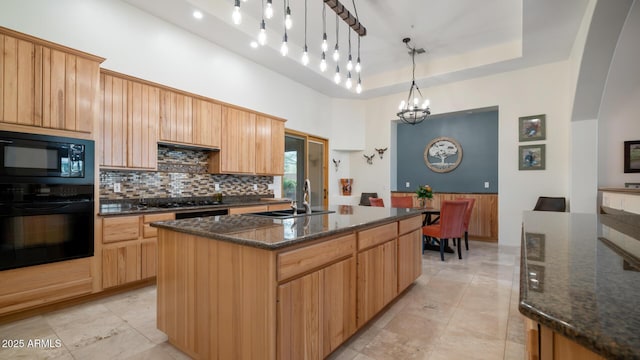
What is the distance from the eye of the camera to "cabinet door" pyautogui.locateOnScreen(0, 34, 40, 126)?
7.72 feet

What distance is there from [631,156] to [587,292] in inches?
248

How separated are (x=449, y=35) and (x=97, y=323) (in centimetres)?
569

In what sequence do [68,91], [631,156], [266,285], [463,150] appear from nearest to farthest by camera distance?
[266,285]
[68,91]
[631,156]
[463,150]

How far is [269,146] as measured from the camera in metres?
5.04

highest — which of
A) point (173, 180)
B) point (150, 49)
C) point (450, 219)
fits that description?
point (150, 49)

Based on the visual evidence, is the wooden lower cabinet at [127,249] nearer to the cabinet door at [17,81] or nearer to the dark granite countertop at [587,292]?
the cabinet door at [17,81]

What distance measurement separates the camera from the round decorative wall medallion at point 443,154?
20.8ft

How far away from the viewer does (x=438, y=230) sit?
14.6ft

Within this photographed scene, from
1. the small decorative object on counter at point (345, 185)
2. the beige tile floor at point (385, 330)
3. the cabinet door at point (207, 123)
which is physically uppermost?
the cabinet door at point (207, 123)

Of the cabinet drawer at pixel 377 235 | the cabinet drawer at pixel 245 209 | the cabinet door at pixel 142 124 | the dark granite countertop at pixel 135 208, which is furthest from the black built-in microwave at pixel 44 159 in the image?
the cabinet drawer at pixel 377 235

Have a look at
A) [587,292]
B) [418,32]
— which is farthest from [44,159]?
[418,32]

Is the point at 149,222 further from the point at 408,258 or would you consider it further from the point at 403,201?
the point at 403,201

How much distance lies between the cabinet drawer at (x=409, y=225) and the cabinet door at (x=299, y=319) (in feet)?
4.53

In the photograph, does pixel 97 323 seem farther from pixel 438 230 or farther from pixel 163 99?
pixel 438 230
